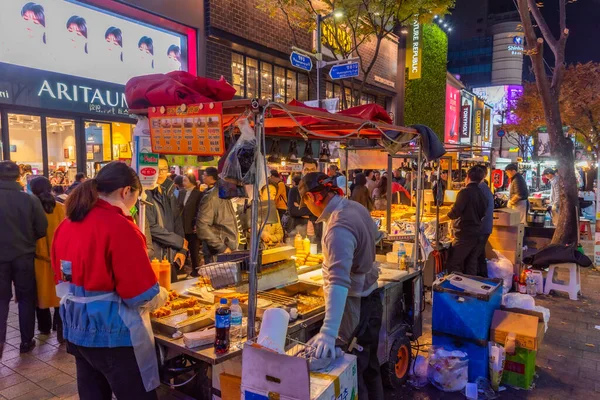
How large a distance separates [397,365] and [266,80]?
1173cm

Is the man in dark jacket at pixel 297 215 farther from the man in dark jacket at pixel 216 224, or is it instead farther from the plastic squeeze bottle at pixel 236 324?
the plastic squeeze bottle at pixel 236 324

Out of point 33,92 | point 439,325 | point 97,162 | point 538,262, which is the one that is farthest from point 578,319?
point 33,92

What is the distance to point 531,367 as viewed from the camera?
15.9 feet

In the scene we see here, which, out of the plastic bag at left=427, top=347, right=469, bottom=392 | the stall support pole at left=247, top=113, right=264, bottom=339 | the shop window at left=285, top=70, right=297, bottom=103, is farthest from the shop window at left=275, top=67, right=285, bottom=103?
the stall support pole at left=247, top=113, right=264, bottom=339

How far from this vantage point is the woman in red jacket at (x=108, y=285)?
2.60 metres

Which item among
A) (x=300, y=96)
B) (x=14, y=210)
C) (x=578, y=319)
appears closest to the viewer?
(x=14, y=210)

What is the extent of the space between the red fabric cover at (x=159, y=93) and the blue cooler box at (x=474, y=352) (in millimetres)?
3795

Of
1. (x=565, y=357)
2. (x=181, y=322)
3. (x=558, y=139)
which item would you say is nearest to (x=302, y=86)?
(x=558, y=139)

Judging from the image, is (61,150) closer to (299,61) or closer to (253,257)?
(299,61)

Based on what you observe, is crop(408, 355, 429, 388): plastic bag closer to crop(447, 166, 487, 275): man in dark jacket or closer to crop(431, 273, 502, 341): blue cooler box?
crop(431, 273, 502, 341): blue cooler box

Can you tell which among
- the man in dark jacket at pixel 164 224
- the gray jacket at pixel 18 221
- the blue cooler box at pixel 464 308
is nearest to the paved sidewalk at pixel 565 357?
the blue cooler box at pixel 464 308

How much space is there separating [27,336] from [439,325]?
520 cm

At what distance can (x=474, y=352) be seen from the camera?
4.88 metres

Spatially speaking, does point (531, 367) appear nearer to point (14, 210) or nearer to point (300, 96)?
point (14, 210)
